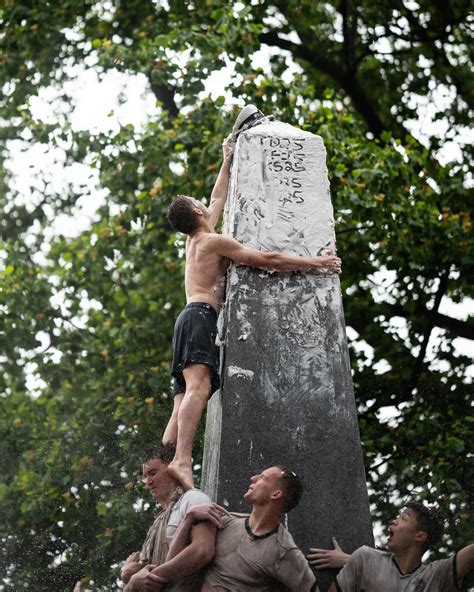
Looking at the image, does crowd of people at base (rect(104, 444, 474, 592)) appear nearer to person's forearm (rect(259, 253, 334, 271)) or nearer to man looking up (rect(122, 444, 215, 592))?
man looking up (rect(122, 444, 215, 592))

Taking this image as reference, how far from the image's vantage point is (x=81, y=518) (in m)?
11.2

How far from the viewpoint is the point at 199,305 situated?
5.73 metres

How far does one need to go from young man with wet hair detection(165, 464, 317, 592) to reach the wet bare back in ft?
5.16

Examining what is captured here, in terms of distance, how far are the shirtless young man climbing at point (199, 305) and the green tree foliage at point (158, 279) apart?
4562mm

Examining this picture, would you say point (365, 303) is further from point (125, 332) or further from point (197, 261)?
point (197, 261)

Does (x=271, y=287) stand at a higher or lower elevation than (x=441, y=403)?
lower

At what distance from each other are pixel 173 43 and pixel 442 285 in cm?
401

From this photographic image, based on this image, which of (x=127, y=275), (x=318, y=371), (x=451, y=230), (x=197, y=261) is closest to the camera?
(x=318, y=371)

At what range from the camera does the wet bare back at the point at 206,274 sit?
579cm

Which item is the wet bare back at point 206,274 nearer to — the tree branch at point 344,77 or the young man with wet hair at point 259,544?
the young man with wet hair at point 259,544

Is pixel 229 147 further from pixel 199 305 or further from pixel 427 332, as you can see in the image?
pixel 427 332

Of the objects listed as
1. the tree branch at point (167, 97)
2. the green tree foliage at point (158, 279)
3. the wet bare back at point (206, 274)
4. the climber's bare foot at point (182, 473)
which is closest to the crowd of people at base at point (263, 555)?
the climber's bare foot at point (182, 473)

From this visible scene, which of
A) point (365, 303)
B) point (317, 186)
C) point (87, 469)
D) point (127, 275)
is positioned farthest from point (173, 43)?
point (317, 186)

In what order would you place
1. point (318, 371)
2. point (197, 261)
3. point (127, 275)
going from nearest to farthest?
point (318, 371), point (197, 261), point (127, 275)
